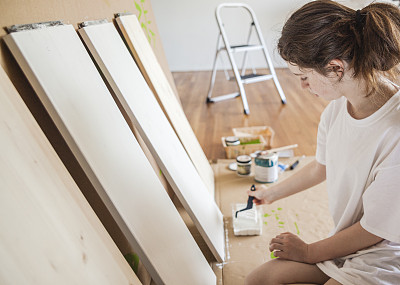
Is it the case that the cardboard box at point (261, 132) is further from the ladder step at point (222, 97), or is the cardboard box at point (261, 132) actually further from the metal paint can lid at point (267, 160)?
the ladder step at point (222, 97)

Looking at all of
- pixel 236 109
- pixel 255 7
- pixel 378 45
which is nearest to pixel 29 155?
pixel 378 45

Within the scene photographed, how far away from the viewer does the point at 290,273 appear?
1.06m

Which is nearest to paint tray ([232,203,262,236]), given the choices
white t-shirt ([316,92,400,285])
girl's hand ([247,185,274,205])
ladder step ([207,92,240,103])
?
girl's hand ([247,185,274,205])

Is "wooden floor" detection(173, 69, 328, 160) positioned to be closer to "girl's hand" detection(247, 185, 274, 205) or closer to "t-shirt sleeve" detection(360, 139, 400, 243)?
"girl's hand" detection(247, 185, 274, 205)

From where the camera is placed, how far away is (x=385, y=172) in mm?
880

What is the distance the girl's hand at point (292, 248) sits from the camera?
1054 mm

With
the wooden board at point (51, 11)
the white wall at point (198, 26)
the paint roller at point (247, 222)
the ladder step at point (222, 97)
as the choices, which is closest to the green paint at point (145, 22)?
the wooden board at point (51, 11)

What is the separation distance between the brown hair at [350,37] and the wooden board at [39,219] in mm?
624

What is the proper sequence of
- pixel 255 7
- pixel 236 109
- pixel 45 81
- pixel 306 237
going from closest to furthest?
1. pixel 45 81
2. pixel 306 237
3. pixel 236 109
4. pixel 255 7

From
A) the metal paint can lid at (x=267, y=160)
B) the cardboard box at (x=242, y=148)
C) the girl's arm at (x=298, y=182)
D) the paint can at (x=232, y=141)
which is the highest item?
the girl's arm at (x=298, y=182)

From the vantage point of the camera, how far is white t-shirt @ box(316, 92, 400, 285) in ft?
2.86

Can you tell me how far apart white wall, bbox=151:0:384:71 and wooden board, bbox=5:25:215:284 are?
181 inches

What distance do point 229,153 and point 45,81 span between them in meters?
1.65

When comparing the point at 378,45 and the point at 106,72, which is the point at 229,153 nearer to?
the point at 106,72
